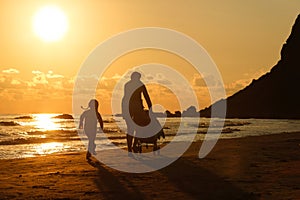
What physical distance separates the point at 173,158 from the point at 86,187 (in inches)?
214

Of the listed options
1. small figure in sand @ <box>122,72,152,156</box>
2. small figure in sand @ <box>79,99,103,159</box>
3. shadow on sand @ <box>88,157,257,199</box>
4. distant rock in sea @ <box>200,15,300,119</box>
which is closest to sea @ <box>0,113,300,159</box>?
small figure in sand @ <box>79,99,103,159</box>

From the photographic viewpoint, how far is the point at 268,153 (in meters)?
15.4

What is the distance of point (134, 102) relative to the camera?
14.6 m

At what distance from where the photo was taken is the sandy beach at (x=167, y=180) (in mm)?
8277

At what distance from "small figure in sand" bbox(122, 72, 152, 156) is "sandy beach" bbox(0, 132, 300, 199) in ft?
5.95

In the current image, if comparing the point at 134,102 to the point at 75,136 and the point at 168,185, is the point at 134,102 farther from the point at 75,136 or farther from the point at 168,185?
the point at 75,136

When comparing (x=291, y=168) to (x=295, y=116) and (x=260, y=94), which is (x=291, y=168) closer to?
(x=295, y=116)

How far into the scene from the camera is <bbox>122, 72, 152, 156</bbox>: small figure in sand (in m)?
14.4

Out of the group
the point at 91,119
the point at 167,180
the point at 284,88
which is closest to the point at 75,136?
the point at 91,119

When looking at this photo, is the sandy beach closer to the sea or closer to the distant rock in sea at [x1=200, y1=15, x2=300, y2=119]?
the sea

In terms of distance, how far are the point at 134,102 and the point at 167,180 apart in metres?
5.16

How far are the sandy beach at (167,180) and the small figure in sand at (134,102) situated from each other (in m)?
1.81

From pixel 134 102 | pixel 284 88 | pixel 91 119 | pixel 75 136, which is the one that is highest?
pixel 284 88

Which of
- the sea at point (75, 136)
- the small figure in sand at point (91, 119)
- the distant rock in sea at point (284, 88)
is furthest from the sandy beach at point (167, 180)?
the distant rock in sea at point (284, 88)
